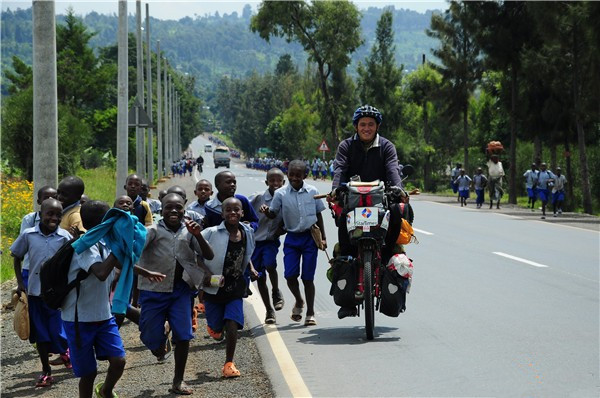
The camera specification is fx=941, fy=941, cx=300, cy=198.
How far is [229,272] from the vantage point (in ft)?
24.5

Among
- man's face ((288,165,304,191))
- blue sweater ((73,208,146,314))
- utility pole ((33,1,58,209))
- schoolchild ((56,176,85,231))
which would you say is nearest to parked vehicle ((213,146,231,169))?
utility pole ((33,1,58,209))

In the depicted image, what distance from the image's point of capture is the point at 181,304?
275 inches

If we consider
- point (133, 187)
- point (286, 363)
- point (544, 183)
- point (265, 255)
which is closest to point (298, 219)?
point (265, 255)

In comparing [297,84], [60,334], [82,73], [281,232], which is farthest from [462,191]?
[297,84]

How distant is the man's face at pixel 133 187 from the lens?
10.2 metres

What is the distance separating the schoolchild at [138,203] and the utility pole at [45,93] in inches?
65.2

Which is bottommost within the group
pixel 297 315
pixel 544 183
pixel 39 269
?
pixel 297 315

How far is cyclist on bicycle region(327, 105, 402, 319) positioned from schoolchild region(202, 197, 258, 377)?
1511 mm

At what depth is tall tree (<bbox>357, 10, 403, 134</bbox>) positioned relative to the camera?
7481cm

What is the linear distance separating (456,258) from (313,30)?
53.3 m

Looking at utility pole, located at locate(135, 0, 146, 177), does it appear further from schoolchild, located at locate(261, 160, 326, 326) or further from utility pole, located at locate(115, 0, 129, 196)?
schoolchild, located at locate(261, 160, 326, 326)

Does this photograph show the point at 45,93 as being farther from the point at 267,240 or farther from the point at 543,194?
the point at 543,194

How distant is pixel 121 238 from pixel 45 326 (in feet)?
6.51

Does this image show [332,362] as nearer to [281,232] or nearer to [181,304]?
[181,304]
